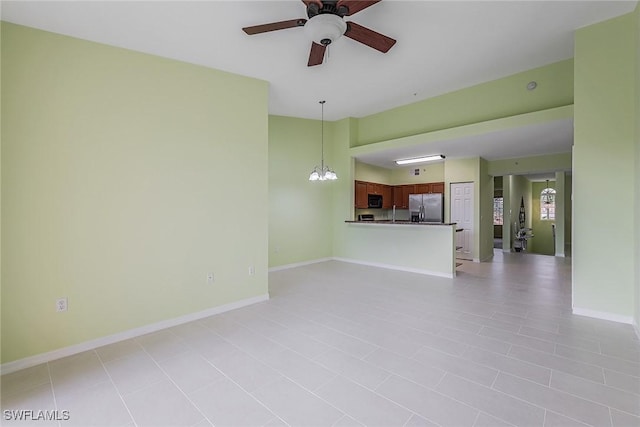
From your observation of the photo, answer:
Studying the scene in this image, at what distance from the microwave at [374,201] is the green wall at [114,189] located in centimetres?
440

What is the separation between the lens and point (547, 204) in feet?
42.0

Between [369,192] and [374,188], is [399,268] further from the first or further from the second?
[374,188]

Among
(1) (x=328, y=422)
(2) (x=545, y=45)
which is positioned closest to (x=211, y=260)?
(1) (x=328, y=422)

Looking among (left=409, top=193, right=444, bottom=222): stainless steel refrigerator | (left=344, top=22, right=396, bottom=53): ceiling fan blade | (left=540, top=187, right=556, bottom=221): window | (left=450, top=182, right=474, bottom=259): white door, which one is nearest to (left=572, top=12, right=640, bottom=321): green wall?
(left=344, top=22, right=396, bottom=53): ceiling fan blade

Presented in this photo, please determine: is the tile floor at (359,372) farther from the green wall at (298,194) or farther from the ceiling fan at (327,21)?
the ceiling fan at (327,21)

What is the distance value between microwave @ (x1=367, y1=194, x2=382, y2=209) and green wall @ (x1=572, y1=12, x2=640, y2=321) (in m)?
4.67

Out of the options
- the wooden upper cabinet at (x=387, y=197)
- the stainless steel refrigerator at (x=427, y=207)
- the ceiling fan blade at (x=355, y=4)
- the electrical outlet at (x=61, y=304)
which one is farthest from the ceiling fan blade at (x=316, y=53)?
the stainless steel refrigerator at (x=427, y=207)

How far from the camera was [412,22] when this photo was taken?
2.87m

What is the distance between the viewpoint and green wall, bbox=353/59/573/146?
4020 millimetres

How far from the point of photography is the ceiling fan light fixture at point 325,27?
2.16 m

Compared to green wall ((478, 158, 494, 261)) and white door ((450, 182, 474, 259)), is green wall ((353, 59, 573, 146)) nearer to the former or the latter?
green wall ((478, 158, 494, 261))

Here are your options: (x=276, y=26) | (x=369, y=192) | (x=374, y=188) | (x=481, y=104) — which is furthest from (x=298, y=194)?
(x=276, y=26)

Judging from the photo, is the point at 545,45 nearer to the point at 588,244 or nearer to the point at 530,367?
the point at 588,244

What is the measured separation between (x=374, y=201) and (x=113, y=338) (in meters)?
6.37
